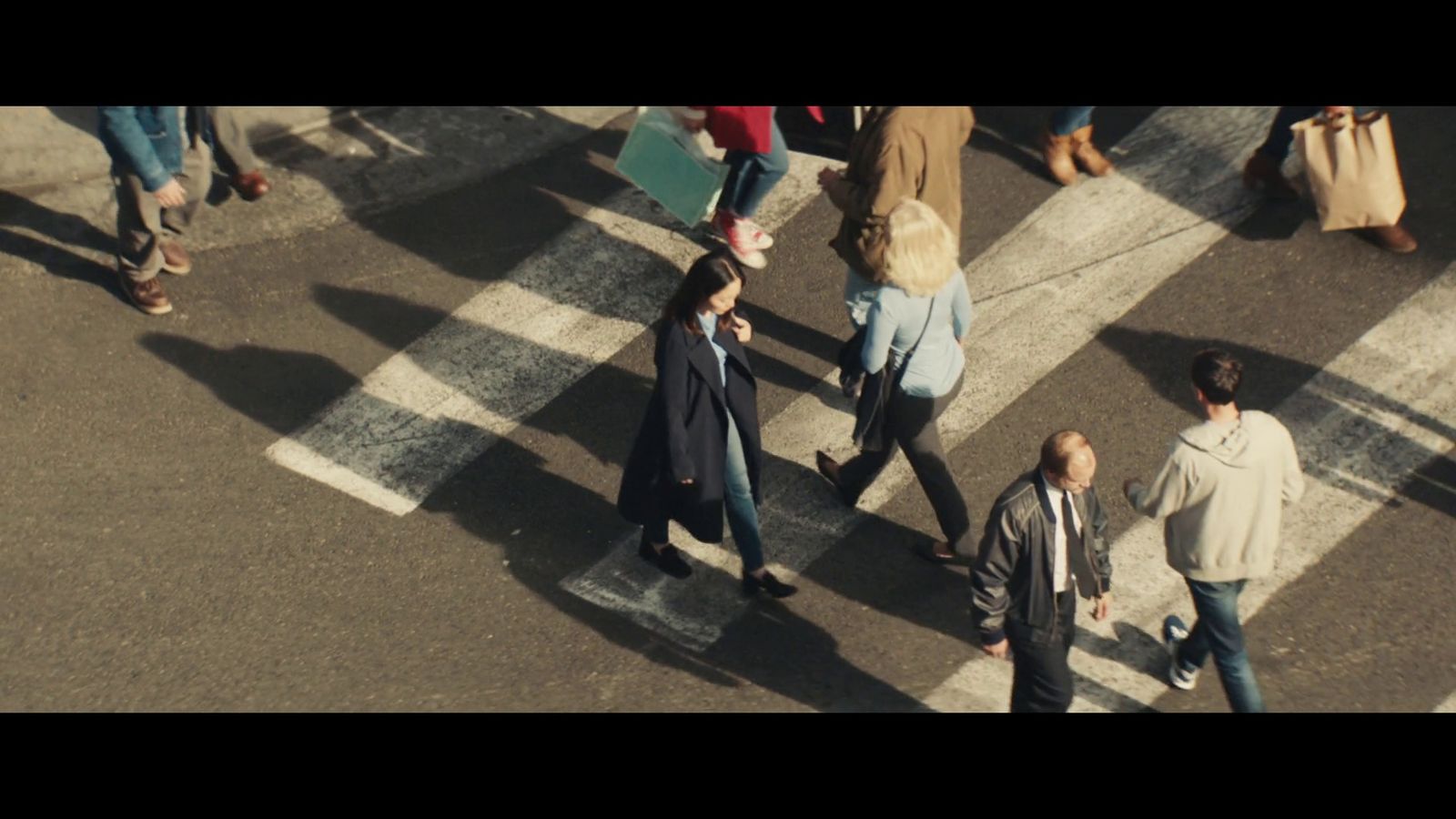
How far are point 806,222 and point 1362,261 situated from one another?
316 centimetres

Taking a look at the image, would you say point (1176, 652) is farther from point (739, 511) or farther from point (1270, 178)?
point (1270, 178)

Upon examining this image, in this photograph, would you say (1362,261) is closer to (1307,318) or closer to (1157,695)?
(1307,318)

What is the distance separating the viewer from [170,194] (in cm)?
939

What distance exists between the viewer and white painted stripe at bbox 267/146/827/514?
9133mm

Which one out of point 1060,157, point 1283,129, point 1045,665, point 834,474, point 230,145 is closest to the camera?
point 1045,665

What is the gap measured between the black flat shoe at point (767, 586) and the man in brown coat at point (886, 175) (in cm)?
129

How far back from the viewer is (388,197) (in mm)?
10789

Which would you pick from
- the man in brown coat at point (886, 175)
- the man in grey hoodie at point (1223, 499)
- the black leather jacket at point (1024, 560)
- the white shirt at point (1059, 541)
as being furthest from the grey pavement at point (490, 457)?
the man in brown coat at point (886, 175)

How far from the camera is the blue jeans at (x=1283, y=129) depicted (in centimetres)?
977

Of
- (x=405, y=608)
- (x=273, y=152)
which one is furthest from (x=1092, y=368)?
(x=273, y=152)

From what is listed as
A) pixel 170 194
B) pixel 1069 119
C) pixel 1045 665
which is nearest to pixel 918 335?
pixel 1045 665

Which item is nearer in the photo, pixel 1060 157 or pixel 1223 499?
pixel 1223 499

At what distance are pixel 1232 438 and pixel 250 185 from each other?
6.42m

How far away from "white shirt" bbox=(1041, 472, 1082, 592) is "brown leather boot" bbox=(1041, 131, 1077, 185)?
158 inches
